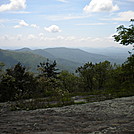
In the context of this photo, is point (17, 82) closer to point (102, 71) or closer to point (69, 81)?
Result: point (102, 71)

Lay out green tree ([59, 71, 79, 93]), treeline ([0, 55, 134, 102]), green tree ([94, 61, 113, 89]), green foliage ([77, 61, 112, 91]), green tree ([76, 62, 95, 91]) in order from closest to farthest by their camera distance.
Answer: treeline ([0, 55, 134, 102])
green tree ([76, 62, 95, 91])
green foliage ([77, 61, 112, 91])
green tree ([94, 61, 113, 89])
green tree ([59, 71, 79, 93])

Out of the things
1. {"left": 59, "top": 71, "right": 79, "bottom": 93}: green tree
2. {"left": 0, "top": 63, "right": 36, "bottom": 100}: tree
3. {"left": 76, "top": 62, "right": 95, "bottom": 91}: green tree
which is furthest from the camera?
{"left": 59, "top": 71, "right": 79, "bottom": 93}: green tree

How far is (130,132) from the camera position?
356 inches

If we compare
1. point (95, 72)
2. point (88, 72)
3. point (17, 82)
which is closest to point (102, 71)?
point (95, 72)

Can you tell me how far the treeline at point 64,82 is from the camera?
68.6 ft

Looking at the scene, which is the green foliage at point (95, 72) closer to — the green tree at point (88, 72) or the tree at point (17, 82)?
the green tree at point (88, 72)

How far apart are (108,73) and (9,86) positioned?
28556mm

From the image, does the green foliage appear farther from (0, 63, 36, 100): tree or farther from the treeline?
(0, 63, 36, 100): tree

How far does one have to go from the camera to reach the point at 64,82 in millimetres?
65875

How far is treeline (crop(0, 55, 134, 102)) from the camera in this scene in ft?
68.6

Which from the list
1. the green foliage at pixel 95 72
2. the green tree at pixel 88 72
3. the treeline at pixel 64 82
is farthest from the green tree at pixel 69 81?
the green foliage at pixel 95 72

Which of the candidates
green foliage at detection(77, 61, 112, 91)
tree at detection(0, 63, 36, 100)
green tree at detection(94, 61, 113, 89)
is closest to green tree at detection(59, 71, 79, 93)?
green foliage at detection(77, 61, 112, 91)

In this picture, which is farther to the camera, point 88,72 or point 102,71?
point 102,71

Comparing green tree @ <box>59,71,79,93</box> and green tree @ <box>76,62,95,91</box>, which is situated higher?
green tree @ <box>76,62,95,91</box>
